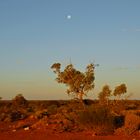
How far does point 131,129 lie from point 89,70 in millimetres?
19998

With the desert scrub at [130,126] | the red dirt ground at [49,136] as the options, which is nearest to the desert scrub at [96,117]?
the desert scrub at [130,126]

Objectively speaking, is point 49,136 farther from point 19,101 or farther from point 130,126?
point 19,101

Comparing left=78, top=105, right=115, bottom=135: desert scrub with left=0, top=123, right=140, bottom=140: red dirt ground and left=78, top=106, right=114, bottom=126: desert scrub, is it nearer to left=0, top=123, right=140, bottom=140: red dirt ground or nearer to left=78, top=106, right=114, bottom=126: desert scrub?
left=78, top=106, right=114, bottom=126: desert scrub

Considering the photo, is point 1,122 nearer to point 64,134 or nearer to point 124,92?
point 64,134

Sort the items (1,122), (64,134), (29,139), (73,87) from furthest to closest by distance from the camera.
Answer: (73,87), (1,122), (64,134), (29,139)

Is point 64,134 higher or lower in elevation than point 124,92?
lower

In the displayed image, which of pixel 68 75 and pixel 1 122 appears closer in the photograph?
pixel 1 122

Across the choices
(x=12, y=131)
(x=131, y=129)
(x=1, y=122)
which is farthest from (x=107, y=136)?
(x=1, y=122)

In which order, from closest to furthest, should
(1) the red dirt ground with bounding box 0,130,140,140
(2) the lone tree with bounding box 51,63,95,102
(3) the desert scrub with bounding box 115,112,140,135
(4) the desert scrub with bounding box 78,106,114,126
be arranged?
(1) the red dirt ground with bounding box 0,130,140,140
(3) the desert scrub with bounding box 115,112,140,135
(4) the desert scrub with bounding box 78,106,114,126
(2) the lone tree with bounding box 51,63,95,102

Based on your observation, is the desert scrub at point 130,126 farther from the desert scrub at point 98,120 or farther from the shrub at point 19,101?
the shrub at point 19,101

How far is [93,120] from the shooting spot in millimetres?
24750

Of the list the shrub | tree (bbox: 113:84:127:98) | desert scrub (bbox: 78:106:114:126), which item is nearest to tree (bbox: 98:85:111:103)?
tree (bbox: 113:84:127:98)

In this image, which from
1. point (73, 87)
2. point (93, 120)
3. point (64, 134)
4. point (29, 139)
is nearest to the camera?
point (29, 139)

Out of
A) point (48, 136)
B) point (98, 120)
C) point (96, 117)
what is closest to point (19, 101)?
point (96, 117)
